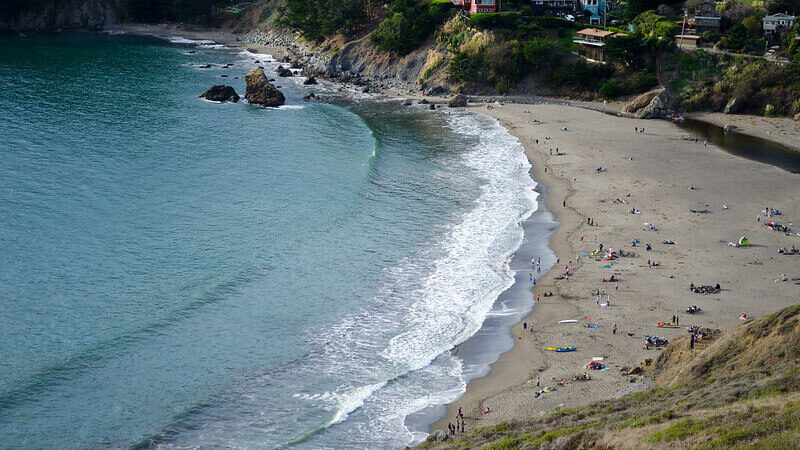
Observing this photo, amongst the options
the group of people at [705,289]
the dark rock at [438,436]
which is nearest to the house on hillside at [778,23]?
the group of people at [705,289]

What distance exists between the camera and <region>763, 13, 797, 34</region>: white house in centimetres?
8644

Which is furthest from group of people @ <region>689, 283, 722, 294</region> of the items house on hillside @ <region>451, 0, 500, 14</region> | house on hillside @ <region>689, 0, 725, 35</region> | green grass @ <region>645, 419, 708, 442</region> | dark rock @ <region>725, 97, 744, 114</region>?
house on hillside @ <region>451, 0, 500, 14</region>

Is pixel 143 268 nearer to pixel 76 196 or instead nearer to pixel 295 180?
pixel 76 196

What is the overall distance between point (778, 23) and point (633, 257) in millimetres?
57679

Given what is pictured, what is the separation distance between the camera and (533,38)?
98312 mm

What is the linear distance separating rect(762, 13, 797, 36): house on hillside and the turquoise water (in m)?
40.2

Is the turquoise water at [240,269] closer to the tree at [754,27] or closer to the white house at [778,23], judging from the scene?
the tree at [754,27]

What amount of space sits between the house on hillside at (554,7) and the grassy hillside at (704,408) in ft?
279

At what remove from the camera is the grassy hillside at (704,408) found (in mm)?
21047

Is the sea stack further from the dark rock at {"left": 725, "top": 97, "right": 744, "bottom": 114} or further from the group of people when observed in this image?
the group of people

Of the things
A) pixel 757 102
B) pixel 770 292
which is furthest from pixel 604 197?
pixel 757 102

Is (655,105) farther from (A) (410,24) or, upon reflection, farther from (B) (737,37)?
(A) (410,24)

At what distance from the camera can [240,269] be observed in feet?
155

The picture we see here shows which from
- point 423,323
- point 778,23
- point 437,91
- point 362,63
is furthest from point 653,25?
point 423,323
